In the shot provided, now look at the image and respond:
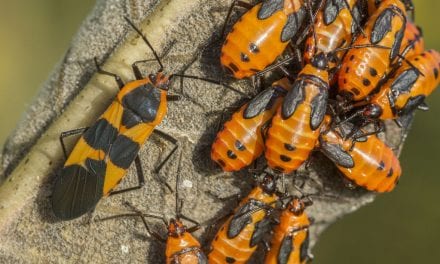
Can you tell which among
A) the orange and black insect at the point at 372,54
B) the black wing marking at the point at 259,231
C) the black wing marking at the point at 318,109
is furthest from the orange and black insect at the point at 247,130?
the black wing marking at the point at 259,231

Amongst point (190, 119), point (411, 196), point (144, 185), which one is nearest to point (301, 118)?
point (190, 119)

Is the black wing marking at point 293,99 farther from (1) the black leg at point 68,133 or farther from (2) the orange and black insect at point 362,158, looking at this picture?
(1) the black leg at point 68,133

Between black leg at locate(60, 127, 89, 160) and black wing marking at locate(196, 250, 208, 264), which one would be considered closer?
black leg at locate(60, 127, 89, 160)

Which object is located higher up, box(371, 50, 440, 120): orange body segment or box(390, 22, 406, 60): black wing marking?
box(390, 22, 406, 60): black wing marking

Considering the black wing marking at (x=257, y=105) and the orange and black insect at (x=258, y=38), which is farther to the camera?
the black wing marking at (x=257, y=105)

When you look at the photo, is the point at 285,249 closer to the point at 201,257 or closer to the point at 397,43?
the point at 201,257

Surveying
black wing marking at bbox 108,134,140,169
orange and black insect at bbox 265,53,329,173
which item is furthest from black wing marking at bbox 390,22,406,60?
black wing marking at bbox 108,134,140,169

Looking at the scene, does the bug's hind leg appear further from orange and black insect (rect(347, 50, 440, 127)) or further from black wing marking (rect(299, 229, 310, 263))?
orange and black insect (rect(347, 50, 440, 127))

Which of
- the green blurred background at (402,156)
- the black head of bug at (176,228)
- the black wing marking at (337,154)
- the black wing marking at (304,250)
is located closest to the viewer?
the black wing marking at (337,154)

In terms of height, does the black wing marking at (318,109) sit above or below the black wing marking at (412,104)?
above
